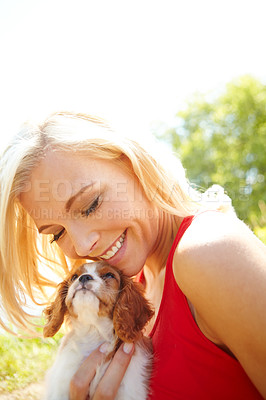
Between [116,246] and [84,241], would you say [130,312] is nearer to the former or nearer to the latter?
[116,246]

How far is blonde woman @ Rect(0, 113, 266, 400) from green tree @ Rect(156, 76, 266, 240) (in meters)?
27.0

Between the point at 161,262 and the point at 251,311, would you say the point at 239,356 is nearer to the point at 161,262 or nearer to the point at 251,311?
the point at 251,311

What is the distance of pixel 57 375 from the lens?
2428 mm

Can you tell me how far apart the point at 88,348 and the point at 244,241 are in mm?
1327

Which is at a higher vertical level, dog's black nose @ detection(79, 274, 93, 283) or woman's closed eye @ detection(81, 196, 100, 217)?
woman's closed eye @ detection(81, 196, 100, 217)

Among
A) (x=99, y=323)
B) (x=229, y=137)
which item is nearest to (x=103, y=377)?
(x=99, y=323)

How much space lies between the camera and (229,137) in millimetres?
32906

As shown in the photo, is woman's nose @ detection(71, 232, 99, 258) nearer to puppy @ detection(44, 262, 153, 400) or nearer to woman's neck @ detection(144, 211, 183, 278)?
puppy @ detection(44, 262, 153, 400)

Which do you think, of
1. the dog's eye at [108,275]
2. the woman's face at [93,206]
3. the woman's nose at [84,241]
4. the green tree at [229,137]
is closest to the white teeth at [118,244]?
the woman's face at [93,206]

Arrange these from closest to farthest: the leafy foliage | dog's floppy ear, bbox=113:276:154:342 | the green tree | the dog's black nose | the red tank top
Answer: the red tank top, dog's floppy ear, bbox=113:276:154:342, the dog's black nose, the leafy foliage, the green tree

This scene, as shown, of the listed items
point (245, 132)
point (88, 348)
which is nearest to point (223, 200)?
point (88, 348)

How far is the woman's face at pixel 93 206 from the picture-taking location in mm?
2260

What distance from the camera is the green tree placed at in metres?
A: 31.1

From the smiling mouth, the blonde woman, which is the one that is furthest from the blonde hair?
the smiling mouth
